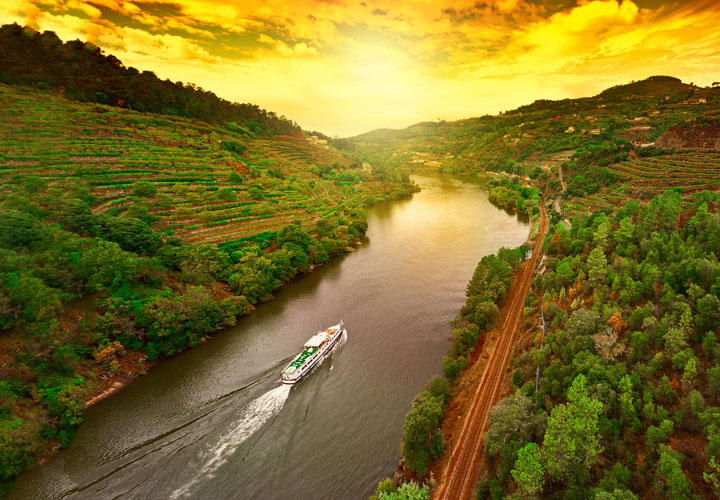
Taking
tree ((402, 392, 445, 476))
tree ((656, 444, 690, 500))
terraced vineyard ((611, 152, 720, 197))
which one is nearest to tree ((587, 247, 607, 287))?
tree ((656, 444, 690, 500))

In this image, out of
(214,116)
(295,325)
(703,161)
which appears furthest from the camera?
(214,116)

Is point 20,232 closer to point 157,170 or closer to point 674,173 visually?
point 157,170

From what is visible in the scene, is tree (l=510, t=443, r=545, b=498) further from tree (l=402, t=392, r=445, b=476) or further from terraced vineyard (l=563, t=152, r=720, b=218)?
terraced vineyard (l=563, t=152, r=720, b=218)

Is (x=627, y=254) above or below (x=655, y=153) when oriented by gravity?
below

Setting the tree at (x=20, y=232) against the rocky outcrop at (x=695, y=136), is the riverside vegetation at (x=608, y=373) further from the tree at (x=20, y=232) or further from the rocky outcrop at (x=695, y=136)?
the tree at (x=20, y=232)

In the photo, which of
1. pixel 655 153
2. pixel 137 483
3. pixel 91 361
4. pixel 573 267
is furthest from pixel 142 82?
pixel 655 153

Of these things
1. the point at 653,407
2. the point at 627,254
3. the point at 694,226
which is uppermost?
the point at 694,226

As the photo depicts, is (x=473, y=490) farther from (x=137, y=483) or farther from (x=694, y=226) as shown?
(x=694, y=226)

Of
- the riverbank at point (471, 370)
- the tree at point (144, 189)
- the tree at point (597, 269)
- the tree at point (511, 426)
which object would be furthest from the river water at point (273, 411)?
the tree at point (144, 189)
